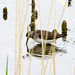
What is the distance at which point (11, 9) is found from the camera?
12.8 m

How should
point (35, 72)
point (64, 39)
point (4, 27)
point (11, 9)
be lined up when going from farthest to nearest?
point (11, 9) < point (4, 27) < point (64, 39) < point (35, 72)

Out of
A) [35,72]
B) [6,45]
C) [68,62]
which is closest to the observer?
[35,72]

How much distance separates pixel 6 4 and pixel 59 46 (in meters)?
5.66

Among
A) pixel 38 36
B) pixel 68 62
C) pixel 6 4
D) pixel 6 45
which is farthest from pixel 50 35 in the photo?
pixel 6 4

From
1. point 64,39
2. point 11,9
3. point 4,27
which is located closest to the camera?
point 64,39

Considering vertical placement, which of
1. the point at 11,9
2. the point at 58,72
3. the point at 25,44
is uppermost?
the point at 11,9

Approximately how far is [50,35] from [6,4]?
532 cm

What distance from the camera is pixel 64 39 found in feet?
30.3

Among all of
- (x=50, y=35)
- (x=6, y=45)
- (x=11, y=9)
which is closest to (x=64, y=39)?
(x=50, y=35)

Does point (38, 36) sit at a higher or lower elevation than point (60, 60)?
higher

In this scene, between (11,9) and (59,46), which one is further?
(11,9)

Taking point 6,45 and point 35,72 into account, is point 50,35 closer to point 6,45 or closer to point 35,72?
point 6,45

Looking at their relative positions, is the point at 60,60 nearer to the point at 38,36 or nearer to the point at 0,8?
the point at 38,36

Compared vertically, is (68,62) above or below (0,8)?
below
